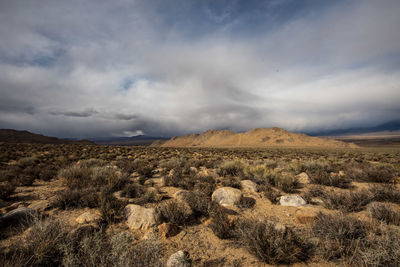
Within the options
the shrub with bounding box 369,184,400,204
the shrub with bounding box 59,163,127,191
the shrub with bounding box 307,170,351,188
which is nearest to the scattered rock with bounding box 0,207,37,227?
the shrub with bounding box 59,163,127,191

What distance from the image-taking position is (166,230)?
140 inches

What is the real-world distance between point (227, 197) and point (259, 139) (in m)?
105

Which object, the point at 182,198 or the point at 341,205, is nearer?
the point at 341,205

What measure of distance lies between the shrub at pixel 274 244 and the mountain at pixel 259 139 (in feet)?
317

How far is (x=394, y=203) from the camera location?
5.07 m

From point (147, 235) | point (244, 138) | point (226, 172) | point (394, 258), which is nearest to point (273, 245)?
point (394, 258)

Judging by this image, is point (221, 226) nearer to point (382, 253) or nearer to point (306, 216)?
point (306, 216)

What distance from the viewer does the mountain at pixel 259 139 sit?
91.4 m

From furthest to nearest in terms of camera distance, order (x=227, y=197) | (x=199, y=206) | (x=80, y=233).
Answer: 1. (x=227, y=197)
2. (x=199, y=206)
3. (x=80, y=233)

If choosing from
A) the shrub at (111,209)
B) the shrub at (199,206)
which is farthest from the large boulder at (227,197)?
the shrub at (111,209)

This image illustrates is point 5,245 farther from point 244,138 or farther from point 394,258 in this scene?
point 244,138

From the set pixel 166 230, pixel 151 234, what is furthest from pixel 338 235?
pixel 151 234

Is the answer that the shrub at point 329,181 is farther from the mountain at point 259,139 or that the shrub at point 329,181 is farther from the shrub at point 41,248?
the mountain at point 259,139

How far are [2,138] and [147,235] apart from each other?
98575 millimetres
